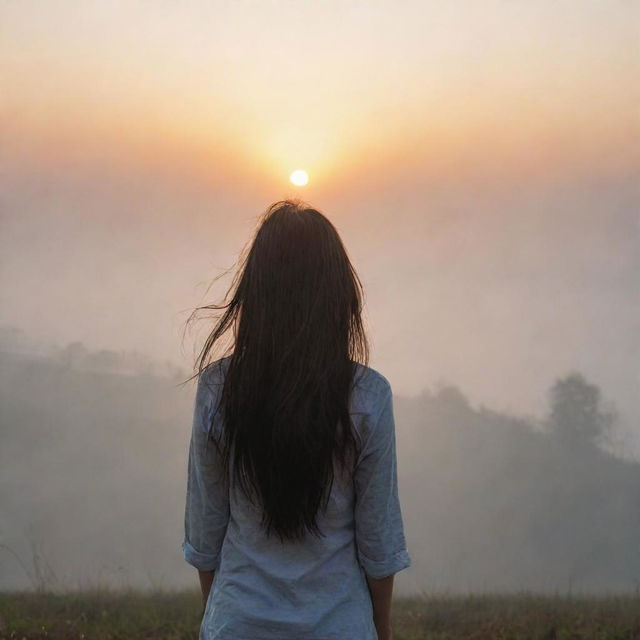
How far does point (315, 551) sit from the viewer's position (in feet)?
4.88

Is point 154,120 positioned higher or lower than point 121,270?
higher

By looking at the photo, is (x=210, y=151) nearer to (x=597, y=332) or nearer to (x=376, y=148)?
(x=376, y=148)

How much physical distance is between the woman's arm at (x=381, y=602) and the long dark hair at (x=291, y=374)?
8.5 inches

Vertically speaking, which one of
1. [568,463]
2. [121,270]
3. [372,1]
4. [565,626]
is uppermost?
[372,1]

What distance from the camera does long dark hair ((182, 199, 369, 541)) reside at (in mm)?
1418

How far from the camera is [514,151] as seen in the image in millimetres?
4020

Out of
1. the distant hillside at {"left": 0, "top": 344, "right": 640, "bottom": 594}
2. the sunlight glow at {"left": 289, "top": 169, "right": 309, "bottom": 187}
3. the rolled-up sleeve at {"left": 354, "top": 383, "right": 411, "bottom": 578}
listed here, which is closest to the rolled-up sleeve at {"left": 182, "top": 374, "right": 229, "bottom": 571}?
the rolled-up sleeve at {"left": 354, "top": 383, "right": 411, "bottom": 578}

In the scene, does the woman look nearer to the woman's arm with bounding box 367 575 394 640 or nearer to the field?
the woman's arm with bounding box 367 575 394 640

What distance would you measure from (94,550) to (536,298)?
243cm

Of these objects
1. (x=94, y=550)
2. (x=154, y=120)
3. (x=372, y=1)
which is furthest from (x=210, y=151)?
(x=94, y=550)

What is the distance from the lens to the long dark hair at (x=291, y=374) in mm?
1418

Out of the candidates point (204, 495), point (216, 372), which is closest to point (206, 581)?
point (204, 495)

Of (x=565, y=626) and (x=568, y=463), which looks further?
(x=568, y=463)

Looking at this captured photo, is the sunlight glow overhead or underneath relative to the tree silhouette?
overhead
